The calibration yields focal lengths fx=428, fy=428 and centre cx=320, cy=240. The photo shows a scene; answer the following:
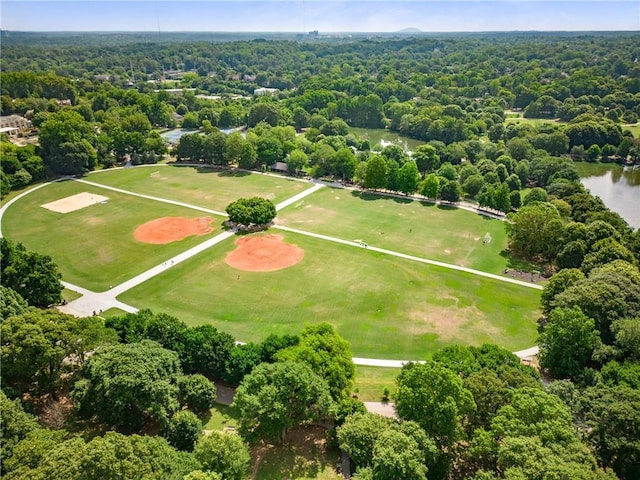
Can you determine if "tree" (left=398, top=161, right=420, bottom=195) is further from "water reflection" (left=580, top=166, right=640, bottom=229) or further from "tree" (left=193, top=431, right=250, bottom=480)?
"tree" (left=193, top=431, right=250, bottom=480)

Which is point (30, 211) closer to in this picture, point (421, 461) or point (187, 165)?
point (187, 165)

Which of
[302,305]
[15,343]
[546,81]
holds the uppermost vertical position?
[546,81]

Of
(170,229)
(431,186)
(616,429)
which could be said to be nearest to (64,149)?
(170,229)

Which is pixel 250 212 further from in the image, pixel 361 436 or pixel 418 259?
pixel 361 436

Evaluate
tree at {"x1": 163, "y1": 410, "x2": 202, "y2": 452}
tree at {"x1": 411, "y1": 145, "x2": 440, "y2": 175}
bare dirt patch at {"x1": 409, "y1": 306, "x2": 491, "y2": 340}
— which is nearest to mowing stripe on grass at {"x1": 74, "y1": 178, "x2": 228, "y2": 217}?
bare dirt patch at {"x1": 409, "y1": 306, "x2": 491, "y2": 340}

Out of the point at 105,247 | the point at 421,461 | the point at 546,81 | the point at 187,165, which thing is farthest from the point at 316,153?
the point at 546,81
